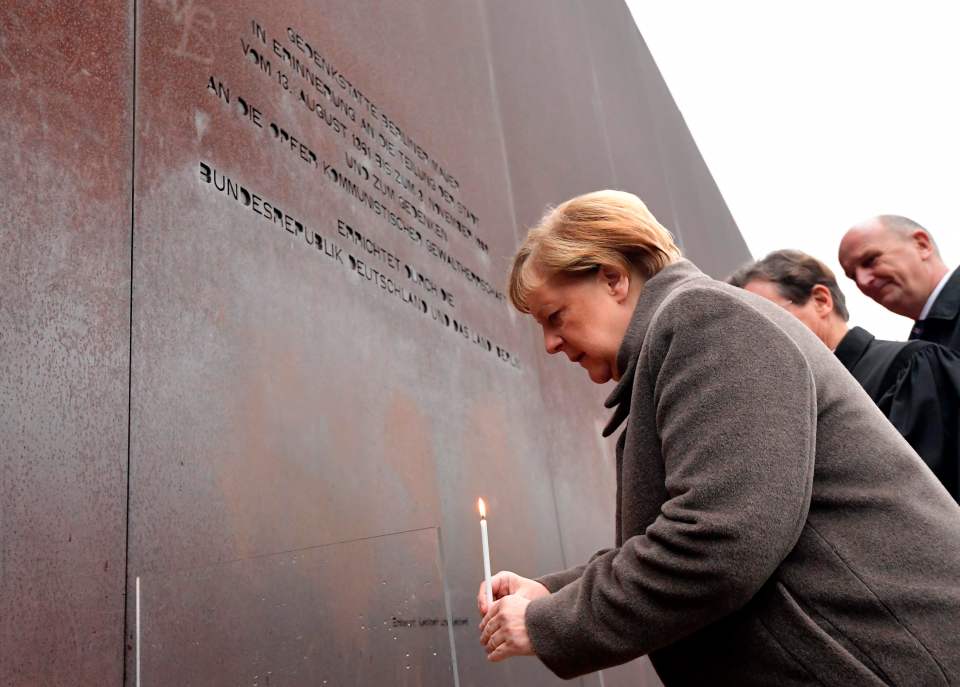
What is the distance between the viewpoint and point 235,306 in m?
2.43

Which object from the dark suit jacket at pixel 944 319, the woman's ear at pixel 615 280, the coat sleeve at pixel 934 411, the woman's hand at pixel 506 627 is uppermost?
the dark suit jacket at pixel 944 319

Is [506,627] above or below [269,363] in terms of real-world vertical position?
below

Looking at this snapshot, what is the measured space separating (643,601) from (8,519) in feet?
3.57

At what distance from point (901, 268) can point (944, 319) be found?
0.33m

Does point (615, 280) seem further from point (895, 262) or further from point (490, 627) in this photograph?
point (895, 262)

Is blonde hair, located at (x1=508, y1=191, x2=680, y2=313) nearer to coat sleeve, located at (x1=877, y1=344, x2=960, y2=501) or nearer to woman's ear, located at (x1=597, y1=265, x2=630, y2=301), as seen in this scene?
woman's ear, located at (x1=597, y1=265, x2=630, y2=301)

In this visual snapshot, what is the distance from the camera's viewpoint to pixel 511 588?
6.16 ft

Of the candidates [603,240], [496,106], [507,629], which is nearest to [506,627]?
[507,629]

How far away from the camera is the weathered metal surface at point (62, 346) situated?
1.75m

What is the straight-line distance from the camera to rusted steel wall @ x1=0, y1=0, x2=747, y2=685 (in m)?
1.79

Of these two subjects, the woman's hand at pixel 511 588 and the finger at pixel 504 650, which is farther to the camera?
the woman's hand at pixel 511 588

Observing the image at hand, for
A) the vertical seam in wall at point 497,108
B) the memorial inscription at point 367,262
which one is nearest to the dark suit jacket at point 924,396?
the memorial inscription at point 367,262

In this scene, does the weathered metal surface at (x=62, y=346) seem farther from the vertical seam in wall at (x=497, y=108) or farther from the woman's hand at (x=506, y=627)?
the vertical seam in wall at (x=497, y=108)

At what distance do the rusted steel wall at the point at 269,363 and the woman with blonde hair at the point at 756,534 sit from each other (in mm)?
404
